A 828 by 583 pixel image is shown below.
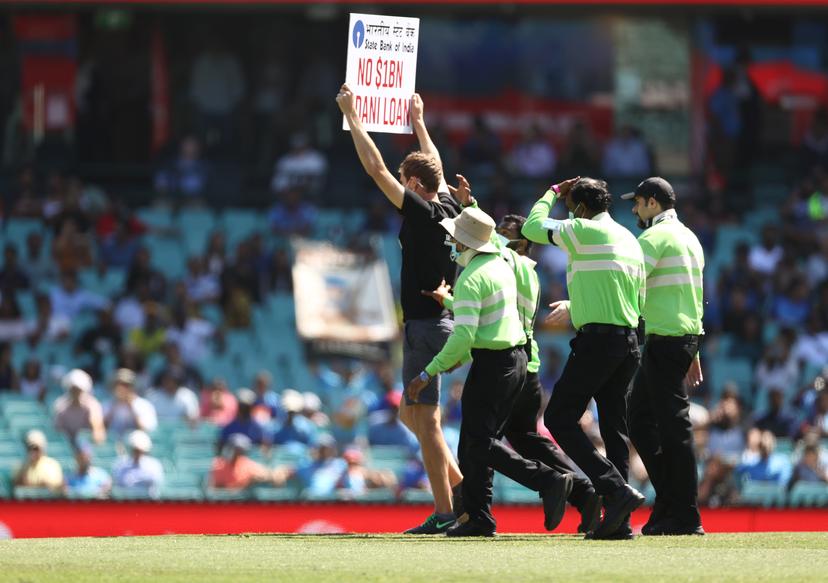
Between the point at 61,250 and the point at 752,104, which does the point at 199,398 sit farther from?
the point at 752,104

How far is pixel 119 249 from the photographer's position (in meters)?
23.0

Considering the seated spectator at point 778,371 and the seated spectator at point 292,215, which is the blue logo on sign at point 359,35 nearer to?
the seated spectator at point 778,371

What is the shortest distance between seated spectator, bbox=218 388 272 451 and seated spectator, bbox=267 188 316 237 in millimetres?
5084

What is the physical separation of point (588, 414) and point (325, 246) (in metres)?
5.94

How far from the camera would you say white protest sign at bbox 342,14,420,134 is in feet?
36.3

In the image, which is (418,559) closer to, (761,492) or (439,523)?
(439,523)

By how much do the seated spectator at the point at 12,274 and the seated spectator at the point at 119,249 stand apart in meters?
0.99

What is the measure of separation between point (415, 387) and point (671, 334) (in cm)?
155

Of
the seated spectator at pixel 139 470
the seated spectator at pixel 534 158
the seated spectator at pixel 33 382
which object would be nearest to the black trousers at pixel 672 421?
the seated spectator at pixel 139 470

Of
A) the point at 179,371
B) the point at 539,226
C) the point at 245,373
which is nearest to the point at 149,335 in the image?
the point at 179,371

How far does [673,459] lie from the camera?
10734 mm

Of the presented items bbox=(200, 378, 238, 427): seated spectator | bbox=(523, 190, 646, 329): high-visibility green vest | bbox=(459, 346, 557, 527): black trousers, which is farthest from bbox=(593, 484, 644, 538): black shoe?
bbox=(200, 378, 238, 427): seated spectator

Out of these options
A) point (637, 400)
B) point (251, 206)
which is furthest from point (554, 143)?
point (637, 400)

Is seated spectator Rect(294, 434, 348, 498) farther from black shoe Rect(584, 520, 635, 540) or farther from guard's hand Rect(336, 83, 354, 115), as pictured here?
guard's hand Rect(336, 83, 354, 115)
